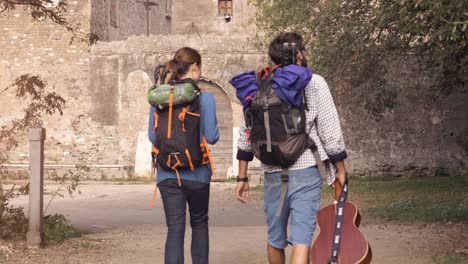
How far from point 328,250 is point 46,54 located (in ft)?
58.2

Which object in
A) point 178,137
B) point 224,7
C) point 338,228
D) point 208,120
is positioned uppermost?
point 224,7

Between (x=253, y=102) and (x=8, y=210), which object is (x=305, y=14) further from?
(x=253, y=102)

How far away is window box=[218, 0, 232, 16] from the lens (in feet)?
103

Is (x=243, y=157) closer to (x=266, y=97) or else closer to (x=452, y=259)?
(x=266, y=97)

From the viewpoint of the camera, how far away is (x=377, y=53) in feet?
40.1

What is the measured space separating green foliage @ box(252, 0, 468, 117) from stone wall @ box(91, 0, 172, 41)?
570cm

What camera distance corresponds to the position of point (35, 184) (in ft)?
23.3

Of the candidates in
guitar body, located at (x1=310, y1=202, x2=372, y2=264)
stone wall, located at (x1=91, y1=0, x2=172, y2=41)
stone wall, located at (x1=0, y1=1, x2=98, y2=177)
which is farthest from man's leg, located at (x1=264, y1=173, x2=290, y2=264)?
stone wall, located at (x1=91, y1=0, x2=172, y2=41)

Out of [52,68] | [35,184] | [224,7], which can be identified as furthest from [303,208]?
[224,7]

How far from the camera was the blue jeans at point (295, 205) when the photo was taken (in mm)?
4469

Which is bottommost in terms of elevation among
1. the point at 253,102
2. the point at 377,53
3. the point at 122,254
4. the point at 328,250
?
the point at 122,254

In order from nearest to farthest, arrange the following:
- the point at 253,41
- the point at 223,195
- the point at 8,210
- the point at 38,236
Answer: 1. the point at 38,236
2. the point at 8,210
3. the point at 223,195
4. the point at 253,41

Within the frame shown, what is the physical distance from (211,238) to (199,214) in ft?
10.7

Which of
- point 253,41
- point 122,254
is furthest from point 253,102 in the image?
point 253,41
